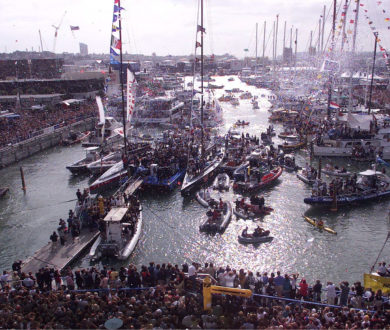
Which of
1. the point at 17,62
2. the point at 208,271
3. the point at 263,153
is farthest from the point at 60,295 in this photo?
the point at 17,62

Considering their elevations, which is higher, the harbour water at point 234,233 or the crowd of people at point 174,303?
the crowd of people at point 174,303

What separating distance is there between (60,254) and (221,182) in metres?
16.4

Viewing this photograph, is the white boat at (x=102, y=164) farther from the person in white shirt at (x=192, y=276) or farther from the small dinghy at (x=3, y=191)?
the person in white shirt at (x=192, y=276)

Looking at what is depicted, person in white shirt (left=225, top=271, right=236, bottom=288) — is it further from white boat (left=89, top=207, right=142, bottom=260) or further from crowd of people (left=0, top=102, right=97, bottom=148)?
crowd of people (left=0, top=102, right=97, bottom=148)

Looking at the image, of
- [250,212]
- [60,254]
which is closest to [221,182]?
[250,212]

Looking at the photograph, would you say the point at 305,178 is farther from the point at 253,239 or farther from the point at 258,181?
the point at 253,239

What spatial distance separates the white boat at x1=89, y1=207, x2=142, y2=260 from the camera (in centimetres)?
2186

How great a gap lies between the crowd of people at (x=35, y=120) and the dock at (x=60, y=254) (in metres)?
28.0

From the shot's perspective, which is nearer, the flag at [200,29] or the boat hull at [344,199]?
the boat hull at [344,199]

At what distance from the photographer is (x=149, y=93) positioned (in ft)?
234

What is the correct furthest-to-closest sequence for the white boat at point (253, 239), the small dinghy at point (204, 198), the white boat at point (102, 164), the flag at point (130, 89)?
the white boat at point (102, 164), the flag at point (130, 89), the small dinghy at point (204, 198), the white boat at point (253, 239)

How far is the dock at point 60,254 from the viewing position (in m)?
20.2

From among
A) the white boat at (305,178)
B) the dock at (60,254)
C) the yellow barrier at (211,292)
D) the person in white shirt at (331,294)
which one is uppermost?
the yellow barrier at (211,292)

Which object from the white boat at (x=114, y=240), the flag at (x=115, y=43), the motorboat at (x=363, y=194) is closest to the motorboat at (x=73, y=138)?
the flag at (x=115, y=43)
